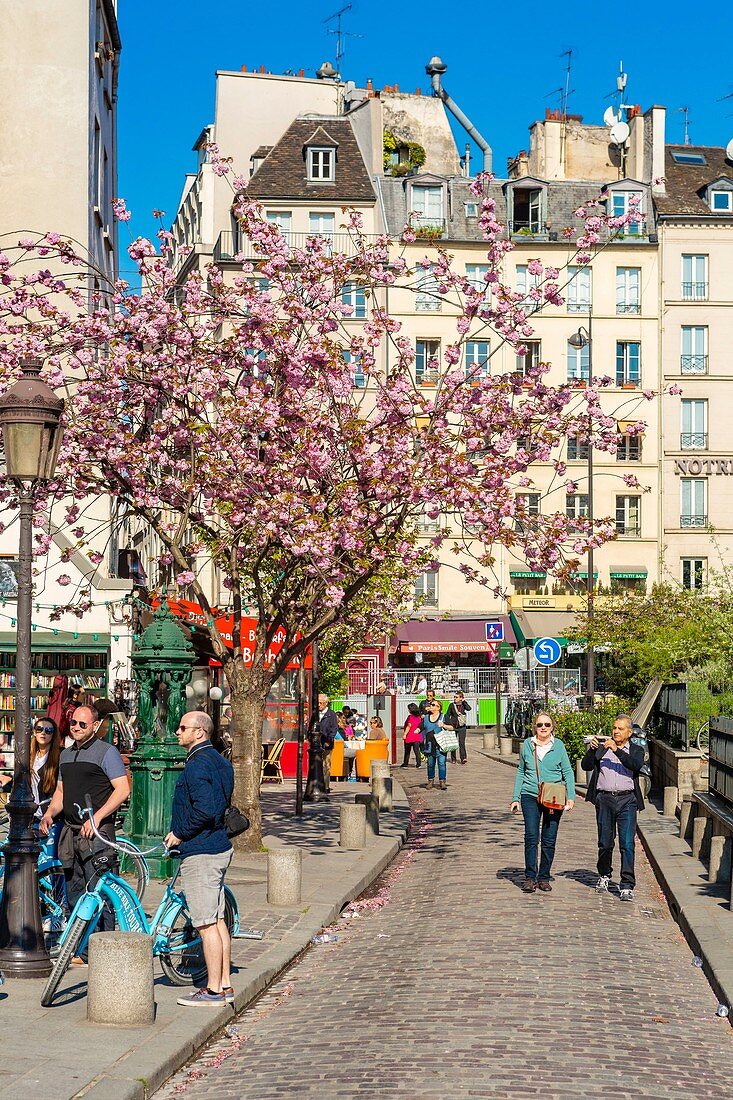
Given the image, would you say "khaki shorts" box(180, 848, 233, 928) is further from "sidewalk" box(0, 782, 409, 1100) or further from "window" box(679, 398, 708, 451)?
"window" box(679, 398, 708, 451)

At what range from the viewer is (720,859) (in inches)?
621

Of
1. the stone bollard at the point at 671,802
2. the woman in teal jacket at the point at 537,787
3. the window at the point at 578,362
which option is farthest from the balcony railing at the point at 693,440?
the woman in teal jacket at the point at 537,787

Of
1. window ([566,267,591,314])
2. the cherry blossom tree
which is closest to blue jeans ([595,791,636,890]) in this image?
the cherry blossom tree

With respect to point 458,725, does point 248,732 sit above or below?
above

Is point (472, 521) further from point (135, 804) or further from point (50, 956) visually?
point (50, 956)

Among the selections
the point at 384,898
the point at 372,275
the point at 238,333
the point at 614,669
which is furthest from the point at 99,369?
the point at 614,669

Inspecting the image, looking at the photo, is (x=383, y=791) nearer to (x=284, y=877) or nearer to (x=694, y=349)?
(x=284, y=877)

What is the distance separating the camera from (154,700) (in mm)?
16438

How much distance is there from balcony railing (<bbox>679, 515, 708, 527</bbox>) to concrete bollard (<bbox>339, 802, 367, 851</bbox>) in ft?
144

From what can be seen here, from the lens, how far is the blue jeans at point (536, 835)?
1546 centimetres

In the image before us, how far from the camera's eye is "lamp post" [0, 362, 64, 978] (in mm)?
10531

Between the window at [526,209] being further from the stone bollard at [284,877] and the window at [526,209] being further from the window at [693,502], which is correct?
the stone bollard at [284,877]

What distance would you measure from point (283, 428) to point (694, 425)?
4548 cm

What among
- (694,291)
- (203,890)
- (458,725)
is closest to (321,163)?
(694,291)
